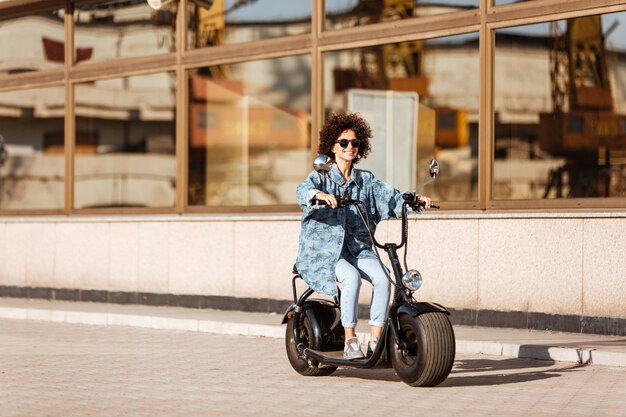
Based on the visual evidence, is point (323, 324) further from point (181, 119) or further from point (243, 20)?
point (181, 119)

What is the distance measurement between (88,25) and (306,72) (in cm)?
397

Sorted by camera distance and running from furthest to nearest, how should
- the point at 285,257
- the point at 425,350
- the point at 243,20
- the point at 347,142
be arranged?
the point at 243,20 < the point at 285,257 < the point at 347,142 < the point at 425,350

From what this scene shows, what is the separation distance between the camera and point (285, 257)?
15.9 meters

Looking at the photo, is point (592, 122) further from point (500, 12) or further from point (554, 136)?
point (500, 12)

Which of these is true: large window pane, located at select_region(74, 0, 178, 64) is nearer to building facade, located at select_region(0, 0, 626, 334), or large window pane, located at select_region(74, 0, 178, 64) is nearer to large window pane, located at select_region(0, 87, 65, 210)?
building facade, located at select_region(0, 0, 626, 334)

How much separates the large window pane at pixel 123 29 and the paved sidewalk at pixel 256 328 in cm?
330

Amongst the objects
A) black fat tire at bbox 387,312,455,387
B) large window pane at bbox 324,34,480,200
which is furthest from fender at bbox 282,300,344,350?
large window pane at bbox 324,34,480,200

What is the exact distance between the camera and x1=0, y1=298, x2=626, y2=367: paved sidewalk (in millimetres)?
11195

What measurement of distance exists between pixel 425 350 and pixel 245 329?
17.3 feet

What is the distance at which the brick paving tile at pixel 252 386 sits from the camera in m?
8.14

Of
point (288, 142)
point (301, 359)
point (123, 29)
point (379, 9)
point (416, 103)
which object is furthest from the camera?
point (123, 29)

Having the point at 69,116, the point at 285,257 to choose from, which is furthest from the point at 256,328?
the point at 69,116

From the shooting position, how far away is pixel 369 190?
9.47 metres

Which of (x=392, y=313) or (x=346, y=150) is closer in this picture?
(x=392, y=313)
